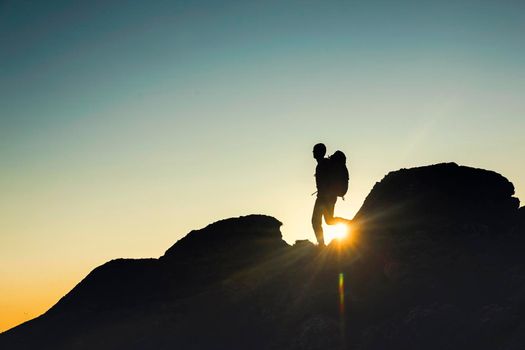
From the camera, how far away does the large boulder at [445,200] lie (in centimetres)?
2419

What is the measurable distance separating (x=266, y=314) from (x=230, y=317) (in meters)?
1.93

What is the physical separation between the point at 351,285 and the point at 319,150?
5.90 m

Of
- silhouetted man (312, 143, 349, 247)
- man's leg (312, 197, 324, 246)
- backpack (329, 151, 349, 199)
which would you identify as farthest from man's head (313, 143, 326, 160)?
man's leg (312, 197, 324, 246)

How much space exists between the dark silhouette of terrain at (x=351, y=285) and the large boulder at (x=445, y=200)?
0.17ft

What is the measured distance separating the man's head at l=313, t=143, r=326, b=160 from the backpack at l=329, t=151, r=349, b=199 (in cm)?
40

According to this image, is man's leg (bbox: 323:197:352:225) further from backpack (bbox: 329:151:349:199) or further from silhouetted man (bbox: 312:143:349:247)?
backpack (bbox: 329:151:349:199)

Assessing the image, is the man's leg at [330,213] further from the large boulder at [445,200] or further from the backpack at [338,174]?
the large boulder at [445,200]

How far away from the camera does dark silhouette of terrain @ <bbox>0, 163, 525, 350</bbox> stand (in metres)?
20.5

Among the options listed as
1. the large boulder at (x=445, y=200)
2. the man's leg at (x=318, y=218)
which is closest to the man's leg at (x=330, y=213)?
the man's leg at (x=318, y=218)

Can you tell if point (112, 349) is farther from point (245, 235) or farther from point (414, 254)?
point (414, 254)

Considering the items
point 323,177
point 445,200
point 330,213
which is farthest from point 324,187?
point 445,200

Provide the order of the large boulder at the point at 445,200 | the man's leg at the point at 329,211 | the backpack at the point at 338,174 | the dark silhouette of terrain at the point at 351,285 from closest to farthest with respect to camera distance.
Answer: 1. the dark silhouette of terrain at the point at 351,285
2. the backpack at the point at 338,174
3. the man's leg at the point at 329,211
4. the large boulder at the point at 445,200

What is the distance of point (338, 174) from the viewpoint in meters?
23.2

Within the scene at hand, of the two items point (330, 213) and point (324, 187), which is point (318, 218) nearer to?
point (330, 213)
